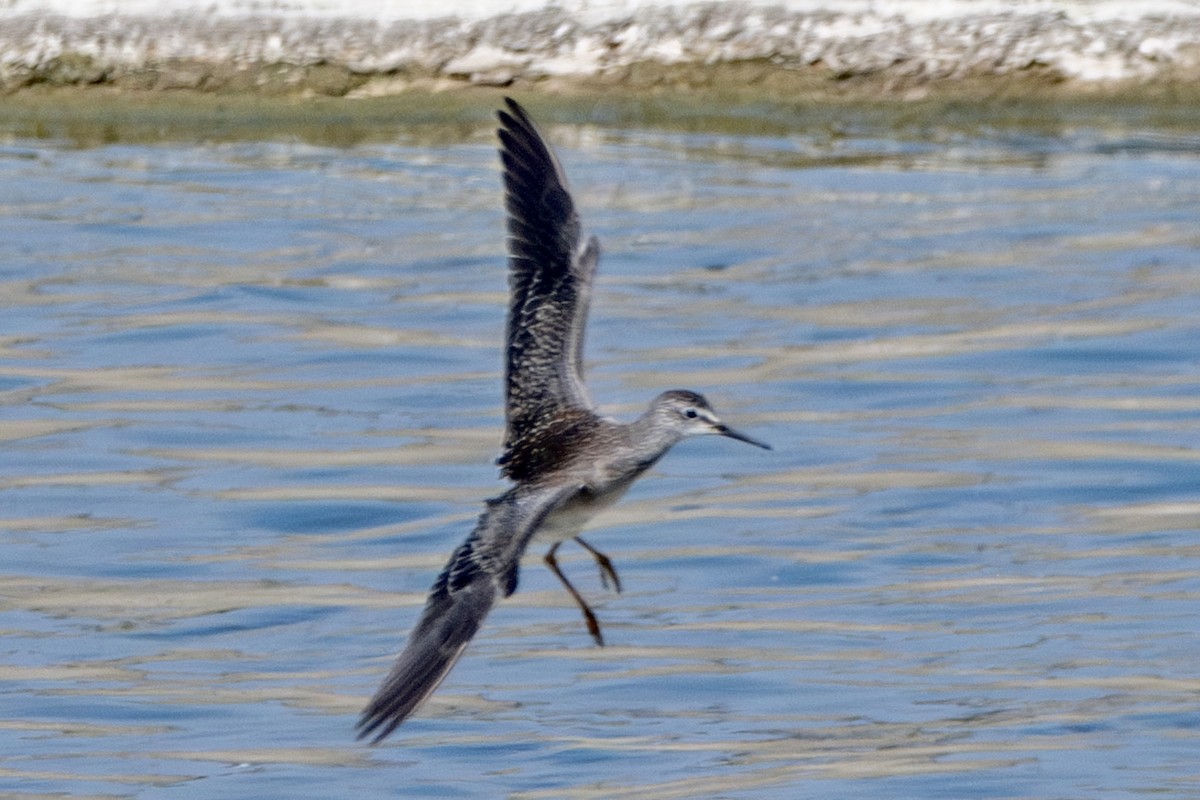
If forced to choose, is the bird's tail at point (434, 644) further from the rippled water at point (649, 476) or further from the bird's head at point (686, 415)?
the bird's head at point (686, 415)

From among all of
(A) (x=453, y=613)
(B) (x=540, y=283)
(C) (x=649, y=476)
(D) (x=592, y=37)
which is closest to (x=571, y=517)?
(B) (x=540, y=283)

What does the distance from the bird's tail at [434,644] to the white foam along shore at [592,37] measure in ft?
31.0

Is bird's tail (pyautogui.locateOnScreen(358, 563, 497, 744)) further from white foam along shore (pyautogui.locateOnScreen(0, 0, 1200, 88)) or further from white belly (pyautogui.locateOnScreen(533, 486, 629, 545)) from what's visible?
white foam along shore (pyautogui.locateOnScreen(0, 0, 1200, 88))

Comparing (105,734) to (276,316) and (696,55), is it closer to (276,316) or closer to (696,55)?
(276,316)

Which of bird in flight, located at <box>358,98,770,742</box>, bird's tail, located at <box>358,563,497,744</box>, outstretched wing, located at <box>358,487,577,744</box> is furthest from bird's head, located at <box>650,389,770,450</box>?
bird's tail, located at <box>358,563,497,744</box>

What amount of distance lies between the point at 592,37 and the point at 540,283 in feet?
25.5

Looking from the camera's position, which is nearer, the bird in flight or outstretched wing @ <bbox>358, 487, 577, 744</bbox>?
outstretched wing @ <bbox>358, 487, 577, 744</bbox>

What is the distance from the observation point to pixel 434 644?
231 inches

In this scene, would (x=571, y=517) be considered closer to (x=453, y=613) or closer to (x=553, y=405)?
(x=553, y=405)

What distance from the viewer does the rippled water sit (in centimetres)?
704

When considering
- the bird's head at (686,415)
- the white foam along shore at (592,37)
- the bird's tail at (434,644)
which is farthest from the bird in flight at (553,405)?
the white foam along shore at (592,37)

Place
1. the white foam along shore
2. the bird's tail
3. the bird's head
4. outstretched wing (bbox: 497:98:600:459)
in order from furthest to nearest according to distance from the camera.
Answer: the white foam along shore
outstretched wing (bbox: 497:98:600:459)
the bird's head
the bird's tail

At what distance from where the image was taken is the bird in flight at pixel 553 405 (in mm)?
7027

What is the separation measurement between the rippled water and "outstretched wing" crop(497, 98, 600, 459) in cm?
87
